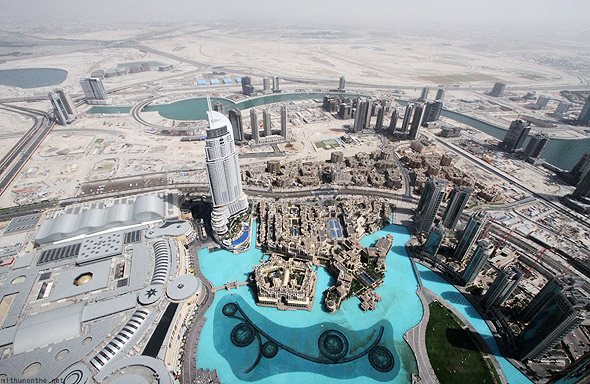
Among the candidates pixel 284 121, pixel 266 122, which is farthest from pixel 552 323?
pixel 266 122

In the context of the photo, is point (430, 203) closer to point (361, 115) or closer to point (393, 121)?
point (393, 121)

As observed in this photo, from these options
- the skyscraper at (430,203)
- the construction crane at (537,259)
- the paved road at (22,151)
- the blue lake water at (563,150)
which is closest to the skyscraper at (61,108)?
the paved road at (22,151)

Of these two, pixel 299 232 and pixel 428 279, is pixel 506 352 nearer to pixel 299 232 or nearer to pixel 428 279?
pixel 428 279

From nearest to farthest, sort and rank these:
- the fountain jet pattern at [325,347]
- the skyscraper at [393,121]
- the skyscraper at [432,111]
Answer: the fountain jet pattern at [325,347] → the skyscraper at [393,121] → the skyscraper at [432,111]

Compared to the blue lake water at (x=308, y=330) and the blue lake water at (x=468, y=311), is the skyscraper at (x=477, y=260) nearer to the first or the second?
the blue lake water at (x=468, y=311)

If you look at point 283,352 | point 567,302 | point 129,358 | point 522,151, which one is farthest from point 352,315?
point 522,151

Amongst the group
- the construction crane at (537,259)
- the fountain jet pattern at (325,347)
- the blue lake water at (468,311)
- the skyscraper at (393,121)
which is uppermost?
the skyscraper at (393,121)
